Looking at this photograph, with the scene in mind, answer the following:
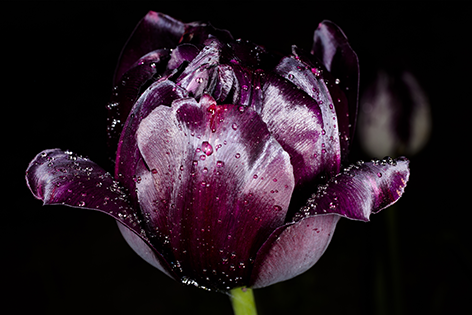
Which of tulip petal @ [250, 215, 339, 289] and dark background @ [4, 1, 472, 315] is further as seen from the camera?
dark background @ [4, 1, 472, 315]

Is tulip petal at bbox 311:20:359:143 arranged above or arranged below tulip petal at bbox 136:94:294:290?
above

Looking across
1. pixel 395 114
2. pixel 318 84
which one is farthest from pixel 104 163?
pixel 318 84

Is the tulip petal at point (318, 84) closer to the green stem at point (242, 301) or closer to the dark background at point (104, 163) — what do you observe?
the green stem at point (242, 301)

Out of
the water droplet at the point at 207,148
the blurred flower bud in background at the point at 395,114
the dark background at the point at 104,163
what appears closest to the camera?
the water droplet at the point at 207,148

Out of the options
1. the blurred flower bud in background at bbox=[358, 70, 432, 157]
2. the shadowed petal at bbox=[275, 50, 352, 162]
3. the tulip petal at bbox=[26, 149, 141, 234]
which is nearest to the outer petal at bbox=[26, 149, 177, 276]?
the tulip petal at bbox=[26, 149, 141, 234]

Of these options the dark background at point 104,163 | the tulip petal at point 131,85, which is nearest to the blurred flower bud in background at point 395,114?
the dark background at point 104,163

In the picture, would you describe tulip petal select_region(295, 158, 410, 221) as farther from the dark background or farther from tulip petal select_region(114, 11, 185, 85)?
the dark background

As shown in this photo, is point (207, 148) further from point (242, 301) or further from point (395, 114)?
point (395, 114)
